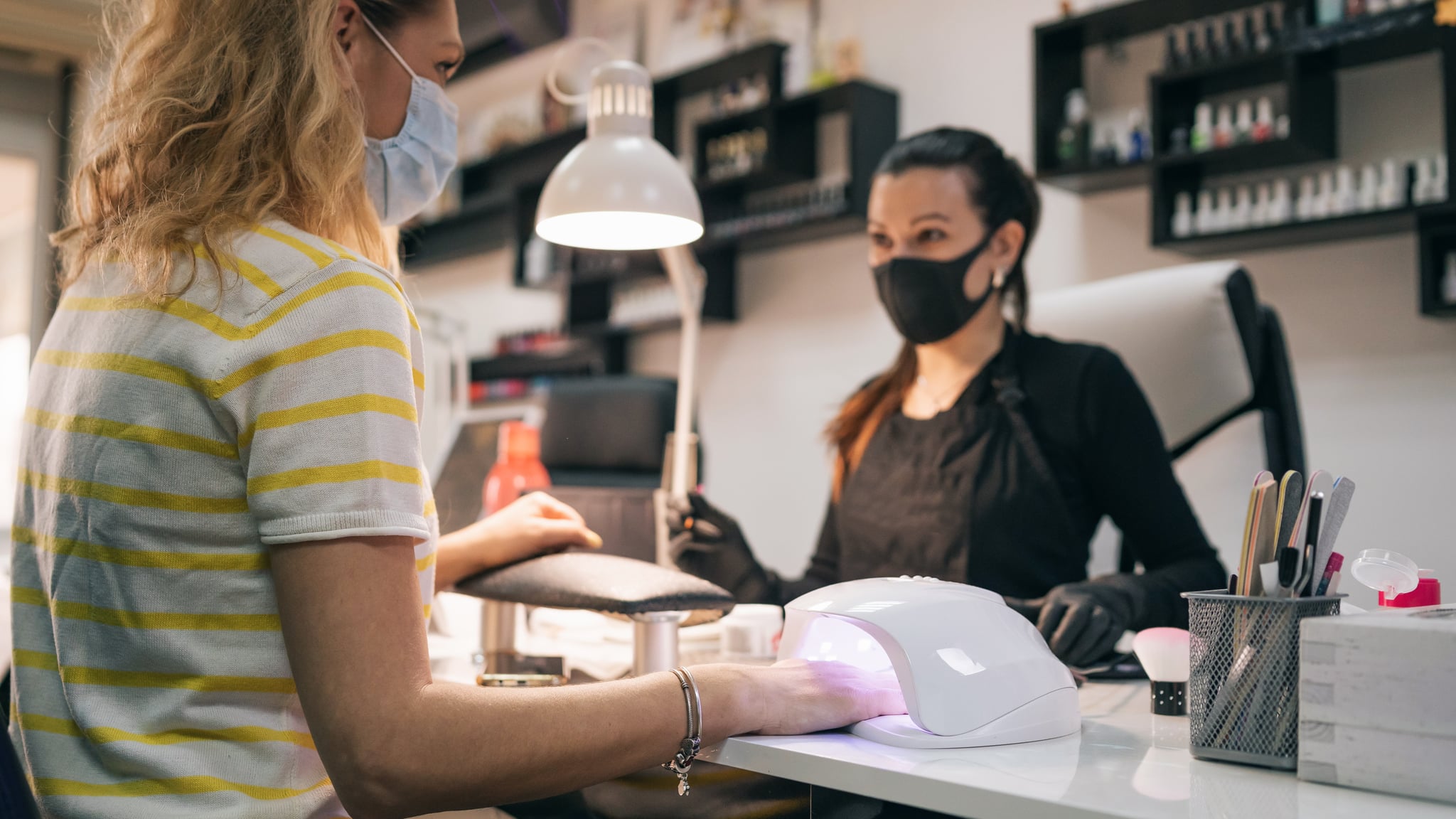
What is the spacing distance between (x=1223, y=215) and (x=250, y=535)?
2.51 meters

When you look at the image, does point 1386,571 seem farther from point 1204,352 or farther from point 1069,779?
point 1204,352

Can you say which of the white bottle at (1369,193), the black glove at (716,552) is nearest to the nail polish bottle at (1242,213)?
the white bottle at (1369,193)

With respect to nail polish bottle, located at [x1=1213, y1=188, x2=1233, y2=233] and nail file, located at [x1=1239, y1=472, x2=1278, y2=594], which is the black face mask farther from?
nail polish bottle, located at [x1=1213, y1=188, x2=1233, y2=233]

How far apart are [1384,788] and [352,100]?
3.02ft

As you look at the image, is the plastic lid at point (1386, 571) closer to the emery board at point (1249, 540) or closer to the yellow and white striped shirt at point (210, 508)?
the emery board at point (1249, 540)

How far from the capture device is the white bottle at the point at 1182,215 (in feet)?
8.92

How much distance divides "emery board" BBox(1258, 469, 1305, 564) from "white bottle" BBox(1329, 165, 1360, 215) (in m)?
2.01

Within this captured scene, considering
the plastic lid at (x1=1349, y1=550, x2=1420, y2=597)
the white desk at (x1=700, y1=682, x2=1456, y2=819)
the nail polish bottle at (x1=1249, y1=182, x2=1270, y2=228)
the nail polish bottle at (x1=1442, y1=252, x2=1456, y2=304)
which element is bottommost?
the white desk at (x1=700, y1=682, x2=1456, y2=819)

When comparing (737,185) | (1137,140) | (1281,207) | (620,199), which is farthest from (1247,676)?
(737,185)

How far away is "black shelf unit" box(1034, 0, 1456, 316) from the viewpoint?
2.38 metres

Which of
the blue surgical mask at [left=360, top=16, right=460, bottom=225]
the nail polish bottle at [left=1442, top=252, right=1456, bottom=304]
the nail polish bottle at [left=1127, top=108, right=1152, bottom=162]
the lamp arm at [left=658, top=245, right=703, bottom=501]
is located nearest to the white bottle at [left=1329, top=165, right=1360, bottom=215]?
the nail polish bottle at [left=1442, top=252, right=1456, bottom=304]

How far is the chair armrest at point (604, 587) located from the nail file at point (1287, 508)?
18.8 inches

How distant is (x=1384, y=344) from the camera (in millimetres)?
2615

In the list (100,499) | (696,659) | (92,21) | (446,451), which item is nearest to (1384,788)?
(696,659)
